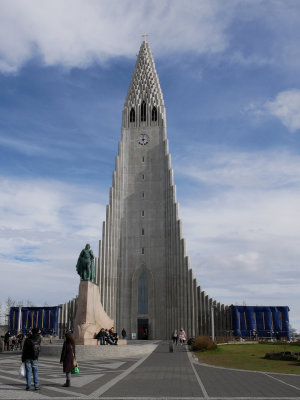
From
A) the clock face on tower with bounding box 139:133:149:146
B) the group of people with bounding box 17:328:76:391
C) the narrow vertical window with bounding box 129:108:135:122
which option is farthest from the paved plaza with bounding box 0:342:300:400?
the narrow vertical window with bounding box 129:108:135:122

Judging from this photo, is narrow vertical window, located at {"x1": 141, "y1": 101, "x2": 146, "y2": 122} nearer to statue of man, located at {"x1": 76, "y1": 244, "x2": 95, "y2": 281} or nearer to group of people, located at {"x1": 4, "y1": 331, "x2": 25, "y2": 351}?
statue of man, located at {"x1": 76, "y1": 244, "x2": 95, "y2": 281}

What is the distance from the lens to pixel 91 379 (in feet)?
41.9

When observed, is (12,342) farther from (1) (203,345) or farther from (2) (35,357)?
(2) (35,357)

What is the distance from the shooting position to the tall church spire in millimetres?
56781

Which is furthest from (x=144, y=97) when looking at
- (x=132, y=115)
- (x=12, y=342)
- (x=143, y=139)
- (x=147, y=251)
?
(x=12, y=342)

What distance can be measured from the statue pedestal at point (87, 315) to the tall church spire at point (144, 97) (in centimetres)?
3277

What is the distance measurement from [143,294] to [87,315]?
73.5ft

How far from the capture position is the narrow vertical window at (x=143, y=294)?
48.8 meters

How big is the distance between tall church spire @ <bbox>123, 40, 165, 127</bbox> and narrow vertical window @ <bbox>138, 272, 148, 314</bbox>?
2171 centimetres

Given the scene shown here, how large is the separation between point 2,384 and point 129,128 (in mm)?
47492

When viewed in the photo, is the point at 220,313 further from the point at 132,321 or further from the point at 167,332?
the point at 132,321

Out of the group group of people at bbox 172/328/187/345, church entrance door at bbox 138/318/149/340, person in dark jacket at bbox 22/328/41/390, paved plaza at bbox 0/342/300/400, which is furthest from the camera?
church entrance door at bbox 138/318/149/340

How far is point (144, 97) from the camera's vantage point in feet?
191

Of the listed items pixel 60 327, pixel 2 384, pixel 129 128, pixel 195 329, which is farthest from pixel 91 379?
pixel 129 128
